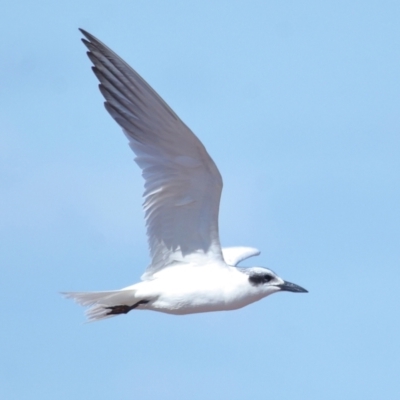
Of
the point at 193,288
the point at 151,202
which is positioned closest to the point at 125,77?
the point at 151,202

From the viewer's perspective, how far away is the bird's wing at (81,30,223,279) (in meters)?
15.1

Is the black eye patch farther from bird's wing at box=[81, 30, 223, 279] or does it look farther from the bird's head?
bird's wing at box=[81, 30, 223, 279]

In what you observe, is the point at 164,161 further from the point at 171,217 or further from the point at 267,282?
the point at 267,282

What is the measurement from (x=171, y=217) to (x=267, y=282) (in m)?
1.32

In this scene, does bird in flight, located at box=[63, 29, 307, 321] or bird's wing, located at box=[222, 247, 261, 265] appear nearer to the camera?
bird in flight, located at box=[63, 29, 307, 321]

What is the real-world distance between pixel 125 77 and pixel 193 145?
42.0 inches

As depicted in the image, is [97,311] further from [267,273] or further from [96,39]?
[96,39]

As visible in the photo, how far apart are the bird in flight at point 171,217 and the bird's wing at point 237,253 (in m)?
1.82

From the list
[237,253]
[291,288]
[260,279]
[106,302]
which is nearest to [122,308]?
[106,302]

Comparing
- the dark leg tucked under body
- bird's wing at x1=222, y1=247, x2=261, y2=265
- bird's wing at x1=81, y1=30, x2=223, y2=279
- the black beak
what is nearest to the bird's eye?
the black beak

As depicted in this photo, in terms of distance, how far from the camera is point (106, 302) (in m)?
15.8

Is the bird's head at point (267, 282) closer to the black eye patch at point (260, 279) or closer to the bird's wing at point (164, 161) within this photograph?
the black eye patch at point (260, 279)

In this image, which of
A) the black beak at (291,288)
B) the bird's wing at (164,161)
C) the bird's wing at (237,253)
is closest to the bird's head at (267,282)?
the black beak at (291,288)

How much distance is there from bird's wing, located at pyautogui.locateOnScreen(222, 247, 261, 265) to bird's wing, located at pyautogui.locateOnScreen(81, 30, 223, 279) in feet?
6.42
